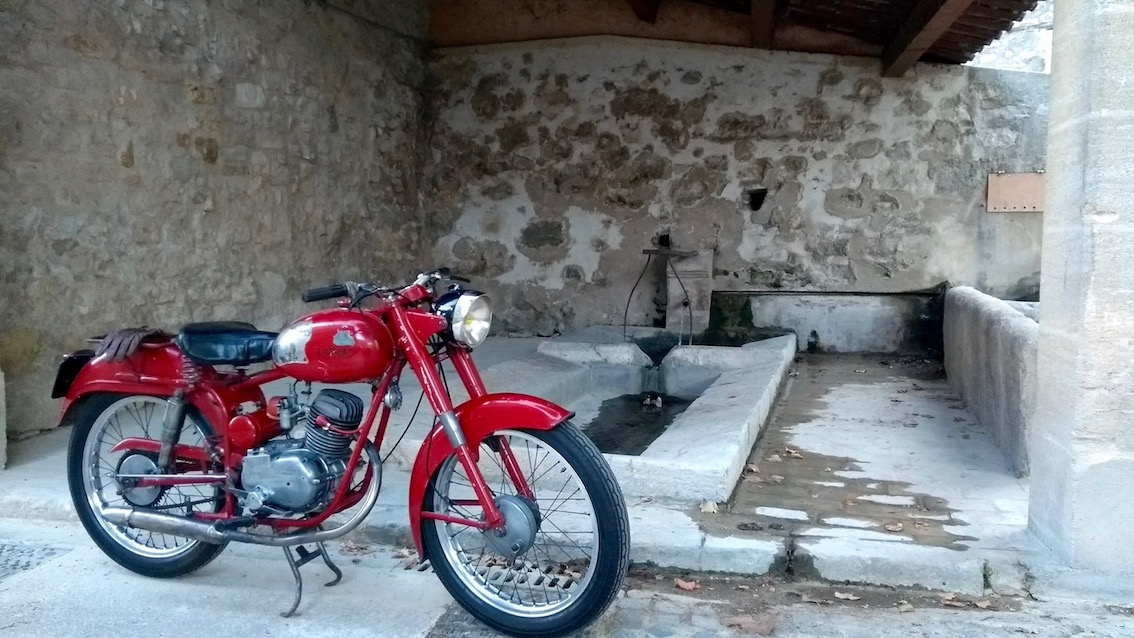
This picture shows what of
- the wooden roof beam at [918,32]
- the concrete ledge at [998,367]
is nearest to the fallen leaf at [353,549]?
the concrete ledge at [998,367]

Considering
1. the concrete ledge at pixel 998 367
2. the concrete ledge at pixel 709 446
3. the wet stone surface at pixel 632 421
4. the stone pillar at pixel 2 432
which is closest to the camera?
the concrete ledge at pixel 709 446

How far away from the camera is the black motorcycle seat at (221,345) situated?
2.15 metres

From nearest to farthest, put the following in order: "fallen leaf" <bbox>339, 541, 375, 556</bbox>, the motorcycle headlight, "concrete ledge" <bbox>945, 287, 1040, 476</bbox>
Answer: the motorcycle headlight < "fallen leaf" <bbox>339, 541, 375, 556</bbox> < "concrete ledge" <bbox>945, 287, 1040, 476</bbox>

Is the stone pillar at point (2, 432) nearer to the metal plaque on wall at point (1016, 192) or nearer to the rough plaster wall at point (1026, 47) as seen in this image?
the metal plaque on wall at point (1016, 192)

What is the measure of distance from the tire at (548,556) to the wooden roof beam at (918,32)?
3.57 m

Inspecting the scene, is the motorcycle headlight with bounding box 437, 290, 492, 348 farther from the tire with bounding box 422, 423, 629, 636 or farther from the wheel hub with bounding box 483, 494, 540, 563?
the wheel hub with bounding box 483, 494, 540, 563

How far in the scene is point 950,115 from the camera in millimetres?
5957

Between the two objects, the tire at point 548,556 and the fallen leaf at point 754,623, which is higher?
the tire at point 548,556

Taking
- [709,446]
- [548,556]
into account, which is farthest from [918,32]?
[548,556]

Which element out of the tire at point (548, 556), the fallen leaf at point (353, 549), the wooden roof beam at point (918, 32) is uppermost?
the wooden roof beam at point (918, 32)

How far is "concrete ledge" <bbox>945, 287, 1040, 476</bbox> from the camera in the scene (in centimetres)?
292

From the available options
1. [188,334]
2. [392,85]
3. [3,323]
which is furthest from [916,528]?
[392,85]

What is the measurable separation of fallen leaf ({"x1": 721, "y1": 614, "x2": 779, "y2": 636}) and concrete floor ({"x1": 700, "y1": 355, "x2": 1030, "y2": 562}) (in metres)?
0.40

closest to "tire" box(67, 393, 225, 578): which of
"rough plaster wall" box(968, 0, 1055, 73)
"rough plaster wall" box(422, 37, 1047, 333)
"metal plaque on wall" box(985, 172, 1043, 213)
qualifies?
"rough plaster wall" box(422, 37, 1047, 333)
